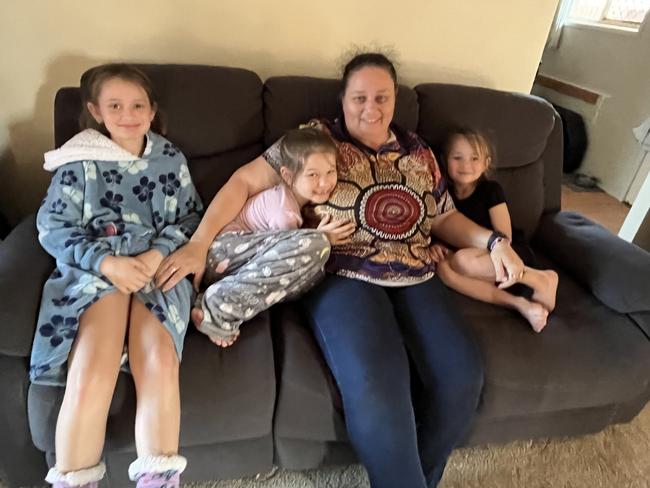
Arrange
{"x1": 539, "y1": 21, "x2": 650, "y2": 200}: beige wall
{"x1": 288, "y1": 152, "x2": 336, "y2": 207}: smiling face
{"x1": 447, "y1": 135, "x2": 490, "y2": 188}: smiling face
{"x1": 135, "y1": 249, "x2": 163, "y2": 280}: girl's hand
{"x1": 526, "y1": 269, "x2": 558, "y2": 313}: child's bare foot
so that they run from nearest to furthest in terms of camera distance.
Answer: {"x1": 135, "y1": 249, "x2": 163, "y2": 280}: girl's hand → {"x1": 288, "y1": 152, "x2": 336, "y2": 207}: smiling face → {"x1": 526, "y1": 269, "x2": 558, "y2": 313}: child's bare foot → {"x1": 447, "y1": 135, "x2": 490, "y2": 188}: smiling face → {"x1": 539, "y1": 21, "x2": 650, "y2": 200}: beige wall

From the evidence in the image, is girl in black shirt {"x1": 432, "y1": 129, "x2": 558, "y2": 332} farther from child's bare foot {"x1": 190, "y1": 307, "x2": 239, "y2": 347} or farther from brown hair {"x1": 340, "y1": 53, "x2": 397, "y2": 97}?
child's bare foot {"x1": 190, "y1": 307, "x2": 239, "y2": 347}

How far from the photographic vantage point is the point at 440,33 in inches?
77.8

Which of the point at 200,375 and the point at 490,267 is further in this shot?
the point at 490,267

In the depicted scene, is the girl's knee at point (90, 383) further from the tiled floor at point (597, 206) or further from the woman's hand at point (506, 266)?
the tiled floor at point (597, 206)

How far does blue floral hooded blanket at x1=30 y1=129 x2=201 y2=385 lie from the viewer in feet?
3.83

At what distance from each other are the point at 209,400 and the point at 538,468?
109 centimetres

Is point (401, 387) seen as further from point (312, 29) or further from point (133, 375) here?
point (312, 29)

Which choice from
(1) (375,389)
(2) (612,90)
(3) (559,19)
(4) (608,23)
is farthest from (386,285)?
(3) (559,19)

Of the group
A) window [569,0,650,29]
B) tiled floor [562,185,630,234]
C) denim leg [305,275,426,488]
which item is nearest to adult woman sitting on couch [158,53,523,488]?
denim leg [305,275,426,488]

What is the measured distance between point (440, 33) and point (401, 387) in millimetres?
1418

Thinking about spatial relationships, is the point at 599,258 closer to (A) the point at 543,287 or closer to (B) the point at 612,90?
(A) the point at 543,287

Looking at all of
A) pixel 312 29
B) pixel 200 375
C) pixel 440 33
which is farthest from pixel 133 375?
pixel 440 33

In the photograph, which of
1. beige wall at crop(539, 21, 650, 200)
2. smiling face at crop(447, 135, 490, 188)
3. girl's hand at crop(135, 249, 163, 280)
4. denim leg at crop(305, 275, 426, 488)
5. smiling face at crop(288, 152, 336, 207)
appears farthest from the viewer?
beige wall at crop(539, 21, 650, 200)

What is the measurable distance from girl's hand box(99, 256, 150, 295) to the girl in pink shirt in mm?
162
